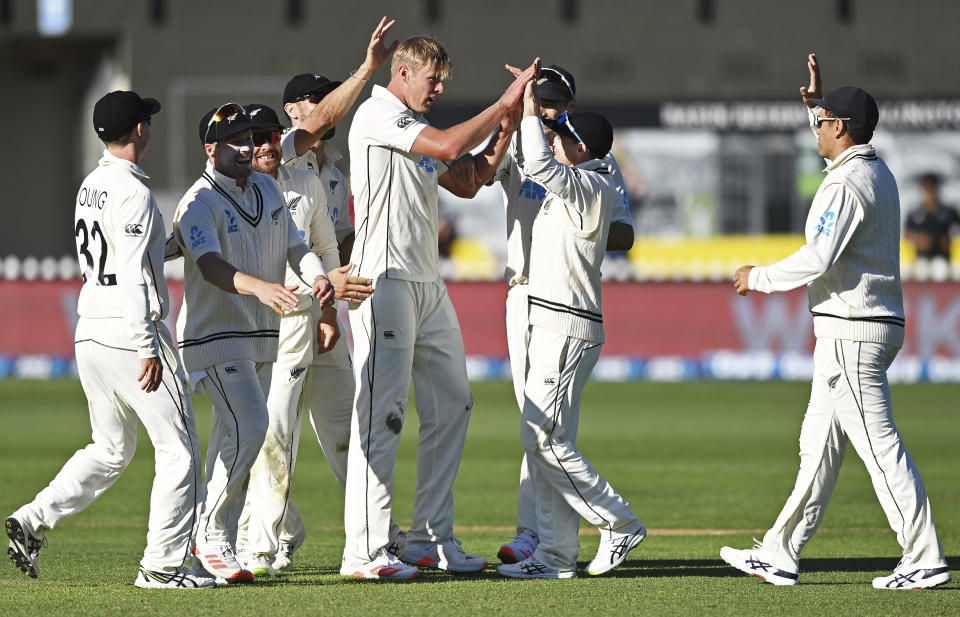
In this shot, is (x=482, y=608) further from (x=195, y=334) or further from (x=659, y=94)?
(x=659, y=94)

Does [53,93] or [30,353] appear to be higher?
[53,93]

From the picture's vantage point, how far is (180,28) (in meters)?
32.0

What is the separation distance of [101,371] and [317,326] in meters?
1.33

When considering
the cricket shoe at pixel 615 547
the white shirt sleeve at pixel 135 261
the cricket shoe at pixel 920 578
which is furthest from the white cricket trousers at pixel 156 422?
the cricket shoe at pixel 920 578

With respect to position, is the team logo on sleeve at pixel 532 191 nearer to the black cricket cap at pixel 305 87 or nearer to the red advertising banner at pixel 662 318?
the black cricket cap at pixel 305 87

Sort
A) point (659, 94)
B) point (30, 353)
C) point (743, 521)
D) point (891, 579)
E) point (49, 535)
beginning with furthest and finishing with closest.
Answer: point (659, 94) → point (30, 353) → point (743, 521) → point (49, 535) → point (891, 579)

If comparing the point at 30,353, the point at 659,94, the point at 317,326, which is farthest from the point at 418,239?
the point at 659,94

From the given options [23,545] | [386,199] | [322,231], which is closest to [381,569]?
[23,545]

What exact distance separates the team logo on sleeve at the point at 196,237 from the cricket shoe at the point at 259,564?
1.57 m

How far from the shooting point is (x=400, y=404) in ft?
23.2

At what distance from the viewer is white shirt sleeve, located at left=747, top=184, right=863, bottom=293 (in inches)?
259

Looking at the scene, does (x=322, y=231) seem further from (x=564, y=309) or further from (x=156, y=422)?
(x=156, y=422)

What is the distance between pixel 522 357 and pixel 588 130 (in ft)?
3.87

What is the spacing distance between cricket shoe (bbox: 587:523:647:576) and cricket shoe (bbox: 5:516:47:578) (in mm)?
2556
